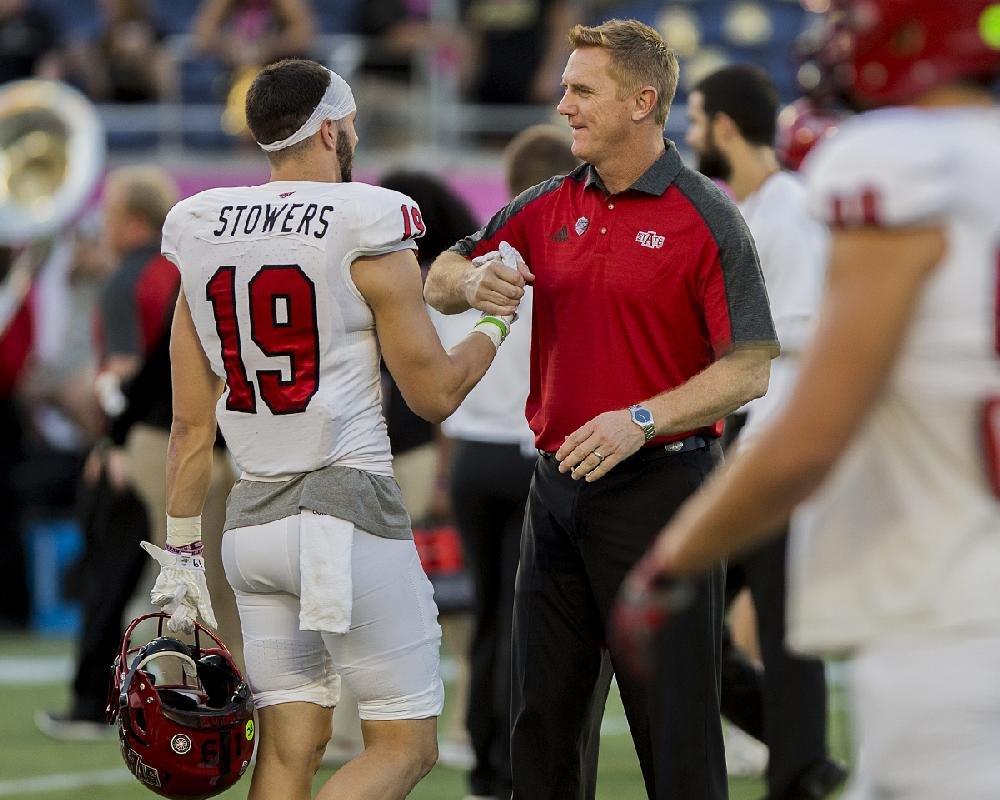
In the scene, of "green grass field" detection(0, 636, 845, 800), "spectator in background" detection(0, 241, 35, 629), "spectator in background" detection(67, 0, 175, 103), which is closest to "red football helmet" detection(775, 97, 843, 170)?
"green grass field" detection(0, 636, 845, 800)

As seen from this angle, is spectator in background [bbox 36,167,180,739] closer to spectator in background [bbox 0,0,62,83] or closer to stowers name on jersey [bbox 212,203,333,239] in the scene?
stowers name on jersey [bbox 212,203,333,239]

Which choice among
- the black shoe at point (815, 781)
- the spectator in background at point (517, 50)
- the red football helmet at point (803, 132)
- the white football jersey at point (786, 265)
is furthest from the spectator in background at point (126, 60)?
the black shoe at point (815, 781)

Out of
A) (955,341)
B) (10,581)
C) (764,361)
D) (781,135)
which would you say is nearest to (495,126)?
(10,581)

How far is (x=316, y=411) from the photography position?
3.86 meters

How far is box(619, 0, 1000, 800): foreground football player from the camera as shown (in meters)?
2.32

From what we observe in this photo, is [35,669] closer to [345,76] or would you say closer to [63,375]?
[63,375]

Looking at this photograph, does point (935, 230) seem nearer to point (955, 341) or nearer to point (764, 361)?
point (955, 341)

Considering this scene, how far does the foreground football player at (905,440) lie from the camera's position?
2320 millimetres

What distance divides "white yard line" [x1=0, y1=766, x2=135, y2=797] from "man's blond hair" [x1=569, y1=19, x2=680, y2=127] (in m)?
3.47

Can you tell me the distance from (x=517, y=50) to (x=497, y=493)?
24.5 ft

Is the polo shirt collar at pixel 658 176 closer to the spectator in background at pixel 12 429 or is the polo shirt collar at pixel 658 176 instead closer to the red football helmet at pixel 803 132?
the red football helmet at pixel 803 132

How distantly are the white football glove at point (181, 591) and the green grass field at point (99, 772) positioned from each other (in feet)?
6.91

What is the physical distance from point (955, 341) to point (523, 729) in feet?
6.66

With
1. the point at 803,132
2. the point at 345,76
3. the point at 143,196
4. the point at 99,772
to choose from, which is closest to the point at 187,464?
the point at 99,772
